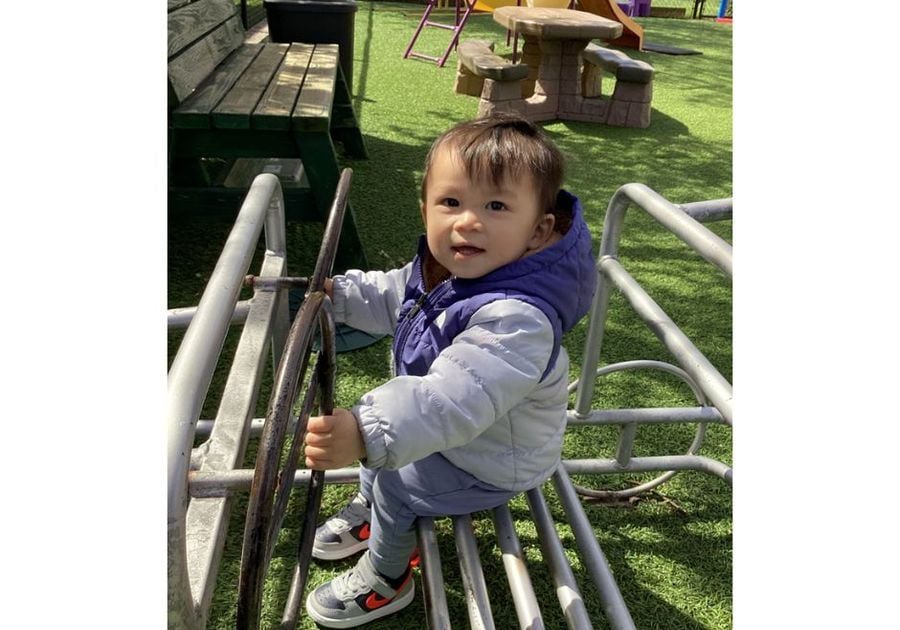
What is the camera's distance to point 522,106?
6.21 meters

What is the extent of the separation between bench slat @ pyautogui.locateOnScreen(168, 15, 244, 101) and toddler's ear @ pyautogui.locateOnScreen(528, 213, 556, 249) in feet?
6.84

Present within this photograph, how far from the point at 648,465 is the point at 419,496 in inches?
→ 33.5

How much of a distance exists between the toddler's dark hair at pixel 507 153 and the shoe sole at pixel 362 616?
92 cm

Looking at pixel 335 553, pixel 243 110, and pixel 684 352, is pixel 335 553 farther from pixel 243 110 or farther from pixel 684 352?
pixel 243 110

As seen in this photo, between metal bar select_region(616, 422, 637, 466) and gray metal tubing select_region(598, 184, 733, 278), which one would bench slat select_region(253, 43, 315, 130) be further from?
metal bar select_region(616, 422, 637, 466)

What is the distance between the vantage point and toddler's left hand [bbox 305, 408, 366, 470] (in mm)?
1013

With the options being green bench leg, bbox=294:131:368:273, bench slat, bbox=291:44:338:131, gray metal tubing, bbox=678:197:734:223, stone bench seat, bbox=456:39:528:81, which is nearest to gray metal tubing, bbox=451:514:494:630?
gray metal tubing, bbox=678:197:734:223

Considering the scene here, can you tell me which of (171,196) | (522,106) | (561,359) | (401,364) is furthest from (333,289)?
(522,106)

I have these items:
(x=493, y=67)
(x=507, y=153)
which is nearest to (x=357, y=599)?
(x=507, y=153)

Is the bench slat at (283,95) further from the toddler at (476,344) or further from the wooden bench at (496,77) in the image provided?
the wooden bench at (496,77)

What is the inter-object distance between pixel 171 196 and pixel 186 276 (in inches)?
13.7

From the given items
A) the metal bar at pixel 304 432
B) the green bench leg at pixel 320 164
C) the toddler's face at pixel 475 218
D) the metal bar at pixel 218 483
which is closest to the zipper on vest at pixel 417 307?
the toddler's face at pixel 475 218

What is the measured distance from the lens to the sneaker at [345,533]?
1884mm

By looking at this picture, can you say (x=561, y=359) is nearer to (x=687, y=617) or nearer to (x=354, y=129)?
(x=687, y=617)
